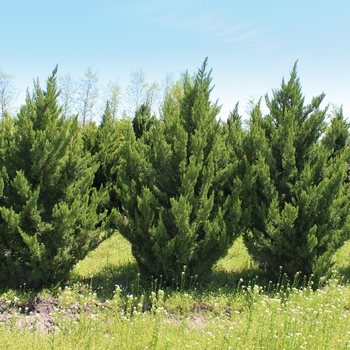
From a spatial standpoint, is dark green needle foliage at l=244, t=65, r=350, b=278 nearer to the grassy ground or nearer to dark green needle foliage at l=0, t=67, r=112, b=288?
the grassy ground

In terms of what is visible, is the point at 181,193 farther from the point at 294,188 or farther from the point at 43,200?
the point at 43,200

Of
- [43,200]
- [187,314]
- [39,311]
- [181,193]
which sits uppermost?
[181,193]

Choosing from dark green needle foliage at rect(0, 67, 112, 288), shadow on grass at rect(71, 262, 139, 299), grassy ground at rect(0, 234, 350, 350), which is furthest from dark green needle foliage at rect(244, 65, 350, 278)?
dark green needle foliage at rect(0, 67, 112, 288)

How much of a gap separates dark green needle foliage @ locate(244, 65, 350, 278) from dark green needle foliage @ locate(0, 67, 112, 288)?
8.57 feet

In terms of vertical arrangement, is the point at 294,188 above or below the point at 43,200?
above

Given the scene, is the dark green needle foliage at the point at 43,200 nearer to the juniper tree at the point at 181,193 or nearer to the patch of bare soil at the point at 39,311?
the patch of bare soil at the point at 39,311

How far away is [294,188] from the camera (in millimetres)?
5500

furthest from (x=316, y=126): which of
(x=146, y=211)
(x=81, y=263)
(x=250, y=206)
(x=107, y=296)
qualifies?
(x=81, y=263)

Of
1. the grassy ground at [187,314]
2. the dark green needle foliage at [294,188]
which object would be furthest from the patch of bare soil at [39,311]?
the dark green needle foliage at [294,188]

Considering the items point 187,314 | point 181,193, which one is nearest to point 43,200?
point 181,193

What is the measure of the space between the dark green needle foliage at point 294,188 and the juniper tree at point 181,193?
542 millimetres

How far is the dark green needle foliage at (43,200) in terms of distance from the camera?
475 cm

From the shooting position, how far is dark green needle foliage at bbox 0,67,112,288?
4.75 meters

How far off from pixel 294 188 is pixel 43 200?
3.84 metres
